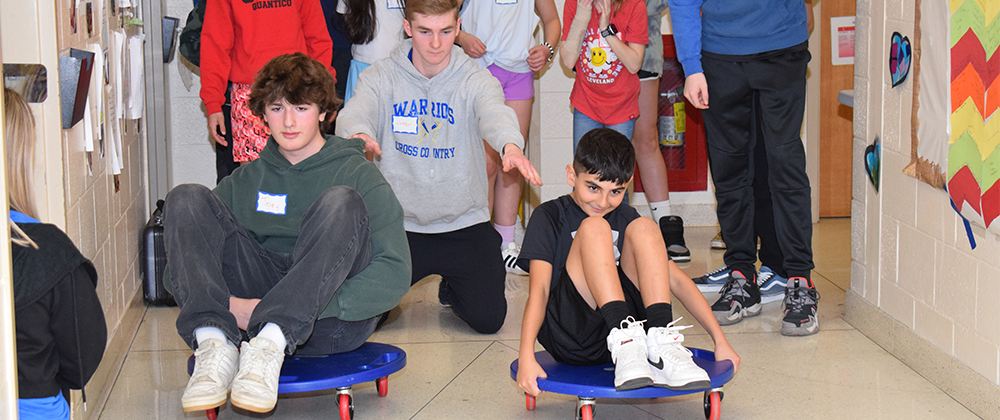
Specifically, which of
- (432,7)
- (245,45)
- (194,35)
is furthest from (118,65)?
(432,7)

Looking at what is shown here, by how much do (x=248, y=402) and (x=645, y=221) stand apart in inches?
37.2

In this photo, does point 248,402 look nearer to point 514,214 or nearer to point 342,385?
point 342,385

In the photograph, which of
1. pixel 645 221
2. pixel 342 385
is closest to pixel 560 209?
pixel 645 221

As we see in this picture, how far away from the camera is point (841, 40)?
3924 millimetres

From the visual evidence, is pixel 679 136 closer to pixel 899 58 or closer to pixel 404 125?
pixel 899 58

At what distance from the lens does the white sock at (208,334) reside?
1.97 metres

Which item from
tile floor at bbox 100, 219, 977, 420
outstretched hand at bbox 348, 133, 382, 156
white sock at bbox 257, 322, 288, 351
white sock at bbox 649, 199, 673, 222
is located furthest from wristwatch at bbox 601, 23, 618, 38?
white sock at bbox 257, 322, 288, 351

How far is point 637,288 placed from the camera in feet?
7.03

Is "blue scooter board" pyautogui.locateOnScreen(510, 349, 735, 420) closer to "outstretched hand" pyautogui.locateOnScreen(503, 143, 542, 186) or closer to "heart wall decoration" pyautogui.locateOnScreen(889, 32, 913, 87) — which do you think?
"outstretched hand" pyautogui.locateOnScreen(503, 143, 542, 186)

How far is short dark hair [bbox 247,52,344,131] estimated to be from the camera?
7.38 ft

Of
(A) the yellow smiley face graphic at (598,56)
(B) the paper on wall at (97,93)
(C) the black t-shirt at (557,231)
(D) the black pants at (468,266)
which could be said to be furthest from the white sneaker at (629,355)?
(A) the yellow smiley face graphic at (598,56)

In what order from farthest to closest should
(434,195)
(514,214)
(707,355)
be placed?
(514,214), (434,195), (707,355)

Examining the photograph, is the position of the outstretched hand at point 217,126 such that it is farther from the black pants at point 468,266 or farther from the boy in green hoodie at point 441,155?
the black pants at point 468,266

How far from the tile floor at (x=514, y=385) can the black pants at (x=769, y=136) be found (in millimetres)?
325
